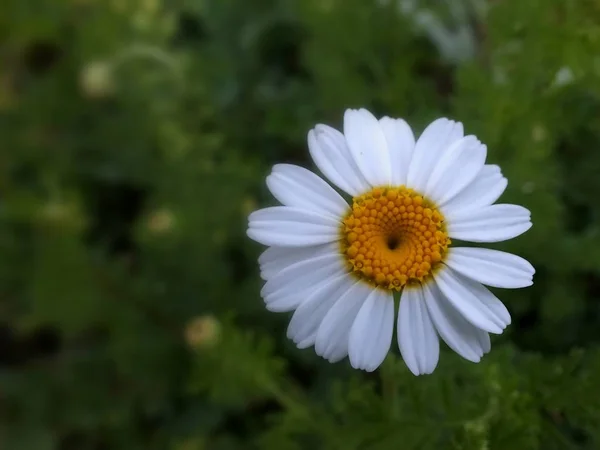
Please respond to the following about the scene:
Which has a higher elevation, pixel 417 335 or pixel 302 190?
pixel 302 190

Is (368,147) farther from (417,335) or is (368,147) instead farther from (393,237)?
(417,335)

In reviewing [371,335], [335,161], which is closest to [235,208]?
[335,161]

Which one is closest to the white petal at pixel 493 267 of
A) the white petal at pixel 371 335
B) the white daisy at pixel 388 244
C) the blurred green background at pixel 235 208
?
the white daisy at pixel 388 244

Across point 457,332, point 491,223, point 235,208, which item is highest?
point 235,208

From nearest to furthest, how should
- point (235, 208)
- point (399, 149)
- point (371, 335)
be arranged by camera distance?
point (371, 335)
point (399, 149)
point (235, 208)

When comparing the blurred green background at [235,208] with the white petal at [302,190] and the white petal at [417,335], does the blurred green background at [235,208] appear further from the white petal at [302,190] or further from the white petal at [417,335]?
the white petal at [302,190]
